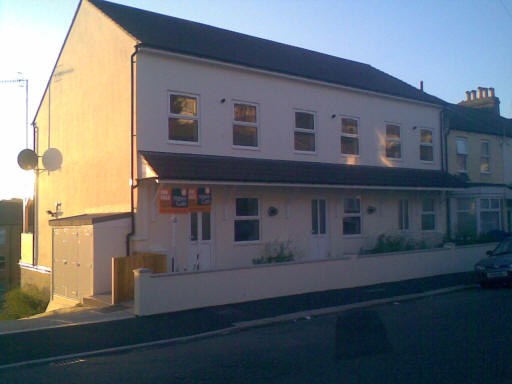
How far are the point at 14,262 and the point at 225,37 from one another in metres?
31.6

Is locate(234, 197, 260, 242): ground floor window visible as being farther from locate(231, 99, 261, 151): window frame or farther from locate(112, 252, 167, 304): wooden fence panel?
locate(112, 252, 167, 304): wooden fence panel

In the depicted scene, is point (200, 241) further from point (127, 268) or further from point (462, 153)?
point (462, 153)

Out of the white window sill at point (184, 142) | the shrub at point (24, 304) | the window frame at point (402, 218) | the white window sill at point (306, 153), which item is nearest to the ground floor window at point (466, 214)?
the window frame at point (402, 218)

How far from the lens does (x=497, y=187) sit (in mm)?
23125

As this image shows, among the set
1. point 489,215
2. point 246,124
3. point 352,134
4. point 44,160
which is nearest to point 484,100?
point 489,215

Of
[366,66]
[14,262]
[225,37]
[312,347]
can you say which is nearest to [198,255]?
[312,347]

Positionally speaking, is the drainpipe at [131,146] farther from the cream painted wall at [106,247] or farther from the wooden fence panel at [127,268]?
the wooden fence panel at [127,268]

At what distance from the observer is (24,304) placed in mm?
17422

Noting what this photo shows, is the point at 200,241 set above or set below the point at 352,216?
below

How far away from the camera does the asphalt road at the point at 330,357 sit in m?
6.74

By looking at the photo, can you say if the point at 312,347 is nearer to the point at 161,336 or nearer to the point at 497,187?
Answer: the point at 161,336

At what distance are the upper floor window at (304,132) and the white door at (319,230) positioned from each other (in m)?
1.87

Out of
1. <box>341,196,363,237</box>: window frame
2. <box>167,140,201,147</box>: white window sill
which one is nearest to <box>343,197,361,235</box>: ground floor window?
<box>341,196,363,237</box>: window frame

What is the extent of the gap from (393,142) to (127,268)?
12.3 metres
